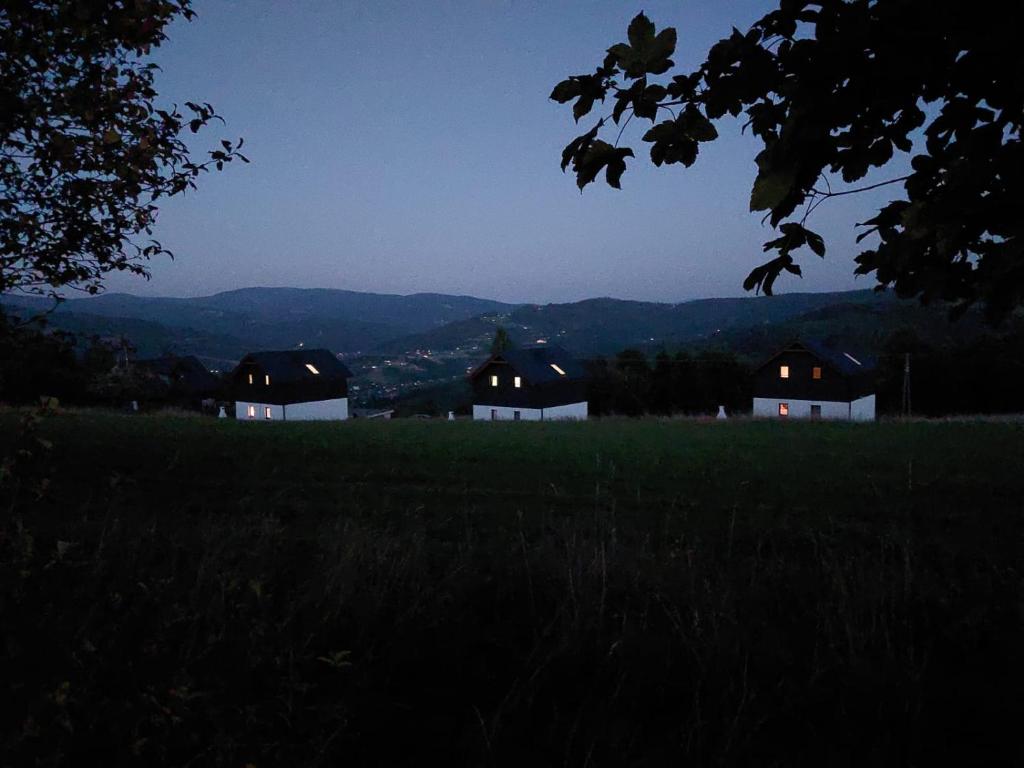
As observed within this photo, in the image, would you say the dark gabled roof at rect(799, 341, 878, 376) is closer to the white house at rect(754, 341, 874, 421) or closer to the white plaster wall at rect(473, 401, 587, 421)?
the white house at rect(754, 341, 874, 421)

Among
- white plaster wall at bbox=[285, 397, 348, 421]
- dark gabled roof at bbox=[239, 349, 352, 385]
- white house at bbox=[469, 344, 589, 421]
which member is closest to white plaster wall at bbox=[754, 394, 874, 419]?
white house at bbox=[469, 344, 589, 421]

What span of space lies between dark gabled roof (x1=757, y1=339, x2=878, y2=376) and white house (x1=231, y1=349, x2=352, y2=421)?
41577mm

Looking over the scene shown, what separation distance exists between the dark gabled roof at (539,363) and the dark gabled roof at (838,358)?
698 inches

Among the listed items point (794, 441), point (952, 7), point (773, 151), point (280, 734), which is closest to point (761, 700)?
point (280, 734)

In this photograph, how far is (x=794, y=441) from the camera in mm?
21609

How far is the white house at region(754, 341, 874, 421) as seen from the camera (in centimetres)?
5384

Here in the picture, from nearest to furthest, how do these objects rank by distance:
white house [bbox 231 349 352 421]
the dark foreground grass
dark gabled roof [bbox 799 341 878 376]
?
the dark foreground grass < dark gabled roof [bbox 799 341 878 376] < white house [bbox 231 349 352 421]

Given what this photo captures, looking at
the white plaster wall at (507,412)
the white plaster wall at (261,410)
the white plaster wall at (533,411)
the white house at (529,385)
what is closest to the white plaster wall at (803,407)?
the white plaster wall at (533,411)

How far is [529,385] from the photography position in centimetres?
5669

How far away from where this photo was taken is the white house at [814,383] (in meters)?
53.8

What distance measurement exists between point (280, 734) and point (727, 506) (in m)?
7.61

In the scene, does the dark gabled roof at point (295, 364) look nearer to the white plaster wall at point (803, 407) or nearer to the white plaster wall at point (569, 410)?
the white plaster wall at point (569, 410)

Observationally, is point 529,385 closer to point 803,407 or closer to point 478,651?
point 803,407

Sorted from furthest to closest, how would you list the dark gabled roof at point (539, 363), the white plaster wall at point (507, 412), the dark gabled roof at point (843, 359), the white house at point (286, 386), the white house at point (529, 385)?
the white house at point (286, 386), the dark gabled roof at point (539, 363), the white house at point (529, 385), the white plaster wall at point (507, 412), the dark gabled roof at point (843, 359)
